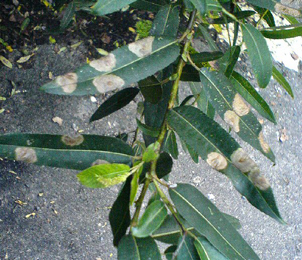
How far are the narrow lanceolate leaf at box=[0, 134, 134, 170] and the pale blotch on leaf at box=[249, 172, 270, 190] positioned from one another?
0.67 ft

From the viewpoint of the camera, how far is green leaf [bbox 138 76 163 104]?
83cm

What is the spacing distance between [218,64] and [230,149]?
12.0 inches

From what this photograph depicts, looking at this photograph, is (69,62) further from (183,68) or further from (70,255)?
(183,68)

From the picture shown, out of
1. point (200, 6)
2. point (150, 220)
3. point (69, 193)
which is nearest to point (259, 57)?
point (200, 6)

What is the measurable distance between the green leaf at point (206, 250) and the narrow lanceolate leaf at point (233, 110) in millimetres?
200

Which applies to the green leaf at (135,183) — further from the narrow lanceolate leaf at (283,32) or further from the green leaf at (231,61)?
the narrow lanceolate leaf at (283,32)

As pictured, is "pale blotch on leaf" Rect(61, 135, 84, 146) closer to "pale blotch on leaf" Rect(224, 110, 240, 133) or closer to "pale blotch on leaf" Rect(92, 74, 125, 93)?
"pale blotch on leaf" Rect(92, 74, 125, 93)

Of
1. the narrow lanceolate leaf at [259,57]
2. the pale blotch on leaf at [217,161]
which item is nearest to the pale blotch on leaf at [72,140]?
the pale blotch on leaf at [217,161]

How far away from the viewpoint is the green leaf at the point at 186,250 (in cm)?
58

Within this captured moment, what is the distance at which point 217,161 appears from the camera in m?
0.62

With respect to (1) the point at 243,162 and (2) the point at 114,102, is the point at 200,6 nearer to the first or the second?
(1) the point at 243,162

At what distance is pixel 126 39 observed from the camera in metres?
1.85

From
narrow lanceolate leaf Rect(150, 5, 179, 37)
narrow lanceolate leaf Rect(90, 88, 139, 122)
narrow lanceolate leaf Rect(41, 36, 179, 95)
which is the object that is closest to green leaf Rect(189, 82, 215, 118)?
narrow lanceolate leaf Rect(90, 88, 139, 122)

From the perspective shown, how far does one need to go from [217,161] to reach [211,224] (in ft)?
0.34
